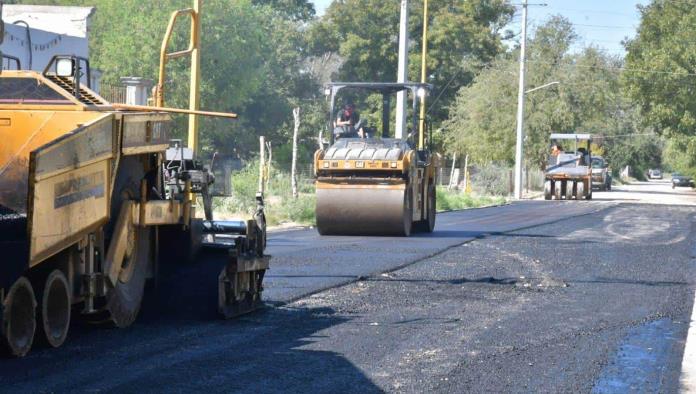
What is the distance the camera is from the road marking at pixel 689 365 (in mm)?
8312

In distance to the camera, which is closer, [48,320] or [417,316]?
[48,320]

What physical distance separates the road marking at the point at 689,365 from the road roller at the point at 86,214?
3.70 metres

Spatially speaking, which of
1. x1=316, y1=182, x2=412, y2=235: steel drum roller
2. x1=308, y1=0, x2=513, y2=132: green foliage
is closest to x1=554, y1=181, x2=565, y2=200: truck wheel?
x1=308, y1=0, x2=513, y2=132: green foliage

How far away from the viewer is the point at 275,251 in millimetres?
18781

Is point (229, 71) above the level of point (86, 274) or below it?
above

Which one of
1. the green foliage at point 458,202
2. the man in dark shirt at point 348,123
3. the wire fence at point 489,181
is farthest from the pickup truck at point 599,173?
the man in dark shirt at point 348,123

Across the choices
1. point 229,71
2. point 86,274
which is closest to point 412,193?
point 86,274

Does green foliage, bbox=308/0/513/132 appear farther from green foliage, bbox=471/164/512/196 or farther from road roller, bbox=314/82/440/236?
road roller, bbox=314/82/440/236

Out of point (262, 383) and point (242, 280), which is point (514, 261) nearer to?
point (242, 280)

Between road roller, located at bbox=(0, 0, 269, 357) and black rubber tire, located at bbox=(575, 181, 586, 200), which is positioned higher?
road roller, located at bbox=(0, 0, 269, 357)

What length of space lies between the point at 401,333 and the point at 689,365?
229cm

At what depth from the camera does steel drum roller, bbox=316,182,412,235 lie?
2212cm

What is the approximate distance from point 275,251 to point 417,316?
7.46m

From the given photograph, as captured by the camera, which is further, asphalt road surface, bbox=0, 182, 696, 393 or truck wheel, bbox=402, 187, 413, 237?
truck wheel, bbox=402, 187, 413, 237
